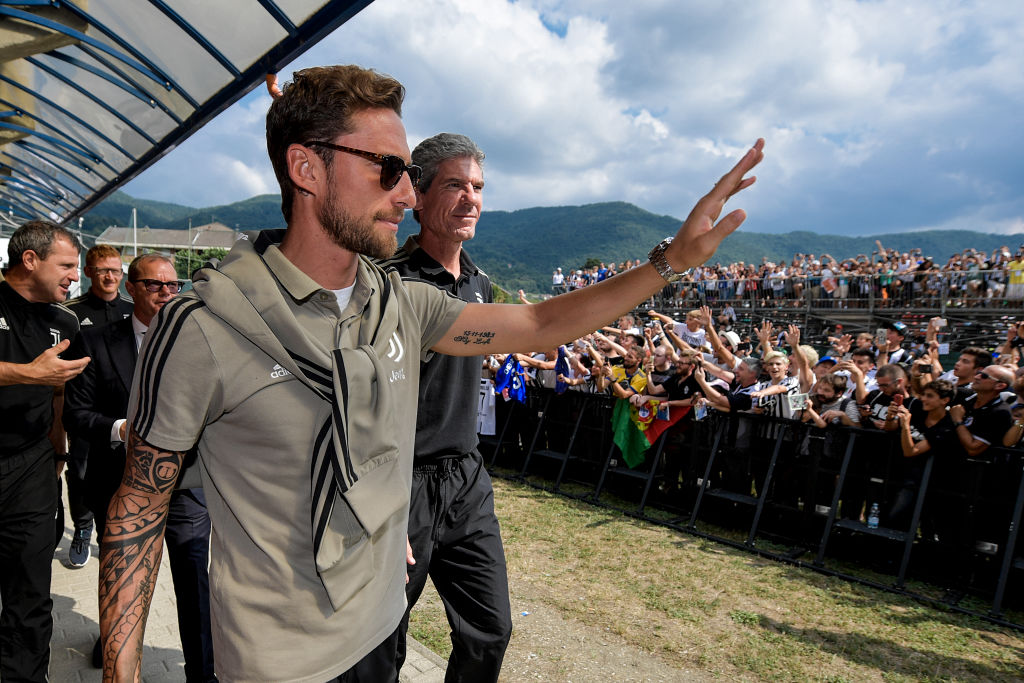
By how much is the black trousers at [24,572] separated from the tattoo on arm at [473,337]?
2.64 meters

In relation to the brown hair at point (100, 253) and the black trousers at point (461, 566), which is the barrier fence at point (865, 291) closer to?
the black trousers at point (461, 566)

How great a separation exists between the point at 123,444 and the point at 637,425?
589 cm

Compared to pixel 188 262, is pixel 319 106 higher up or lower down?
higher up

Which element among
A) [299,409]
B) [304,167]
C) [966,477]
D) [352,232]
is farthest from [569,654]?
[966,477]

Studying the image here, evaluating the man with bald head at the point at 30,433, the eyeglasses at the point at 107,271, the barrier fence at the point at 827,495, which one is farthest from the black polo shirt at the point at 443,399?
the barrier fence at the point at 827,495

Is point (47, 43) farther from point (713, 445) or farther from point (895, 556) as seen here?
point (895, 556)

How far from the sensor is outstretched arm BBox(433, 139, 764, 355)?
5.41 ft

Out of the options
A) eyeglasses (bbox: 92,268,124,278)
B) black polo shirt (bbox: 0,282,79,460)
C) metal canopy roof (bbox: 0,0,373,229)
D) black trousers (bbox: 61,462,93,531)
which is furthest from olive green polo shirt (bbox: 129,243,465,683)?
eyeglasses (bbox: 92,268,124,278)

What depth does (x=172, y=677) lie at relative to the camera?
361 cm

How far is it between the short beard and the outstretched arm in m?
0.45

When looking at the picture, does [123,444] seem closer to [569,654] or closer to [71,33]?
[569,654]

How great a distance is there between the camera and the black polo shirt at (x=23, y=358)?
124 inches

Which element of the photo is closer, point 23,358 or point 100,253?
point 23,358

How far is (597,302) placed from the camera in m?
1.84
